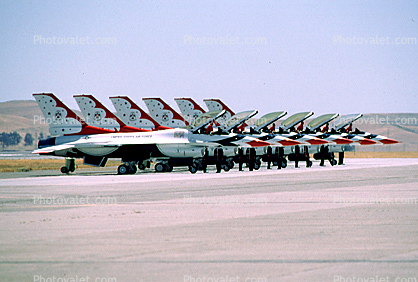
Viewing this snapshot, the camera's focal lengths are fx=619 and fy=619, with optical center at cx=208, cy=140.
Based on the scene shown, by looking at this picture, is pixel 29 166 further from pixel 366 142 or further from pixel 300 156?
pixel 366 142

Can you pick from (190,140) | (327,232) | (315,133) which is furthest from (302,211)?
(315,133)

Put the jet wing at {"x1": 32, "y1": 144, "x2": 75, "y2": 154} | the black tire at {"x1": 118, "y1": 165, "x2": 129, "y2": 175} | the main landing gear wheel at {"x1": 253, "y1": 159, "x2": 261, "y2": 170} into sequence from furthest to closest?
the main landing gear wheel at {"x1": 253, "y1": 159, "x2": 261, "y2": 170} < the black tire at {"x1": 118, "y1": 165, "x2": 129, "y2": 175} < the jet wing at {"x1": 32, "y1": 144, "x2": 75, "y2": 154}

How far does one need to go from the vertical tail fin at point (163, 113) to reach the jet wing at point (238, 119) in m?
7.68

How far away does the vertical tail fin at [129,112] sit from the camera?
4453 cm

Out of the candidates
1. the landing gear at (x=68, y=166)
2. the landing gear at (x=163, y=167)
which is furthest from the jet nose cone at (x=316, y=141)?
the landing gear at (x=68, y=166)

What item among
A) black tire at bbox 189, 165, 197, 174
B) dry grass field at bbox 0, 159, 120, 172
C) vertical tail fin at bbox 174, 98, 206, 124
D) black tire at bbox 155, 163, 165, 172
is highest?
vertical tail fin at bbox 174, 98, 206, 124

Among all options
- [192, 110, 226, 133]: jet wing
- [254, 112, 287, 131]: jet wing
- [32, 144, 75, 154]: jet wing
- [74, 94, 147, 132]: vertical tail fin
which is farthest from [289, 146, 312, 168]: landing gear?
[32, 144, 75, 154]: jet wing

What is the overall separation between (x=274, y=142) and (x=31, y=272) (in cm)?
3385

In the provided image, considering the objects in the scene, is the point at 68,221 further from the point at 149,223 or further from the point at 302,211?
the point at 302,211

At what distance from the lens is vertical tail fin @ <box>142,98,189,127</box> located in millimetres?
46438

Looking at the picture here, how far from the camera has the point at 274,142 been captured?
135 ft

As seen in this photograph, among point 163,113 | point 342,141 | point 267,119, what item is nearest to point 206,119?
point 267,119

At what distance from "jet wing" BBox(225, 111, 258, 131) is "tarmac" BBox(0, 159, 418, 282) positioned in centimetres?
1967

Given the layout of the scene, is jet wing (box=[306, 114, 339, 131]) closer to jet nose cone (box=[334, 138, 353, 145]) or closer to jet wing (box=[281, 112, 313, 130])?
jet wing (box=[281, 112, 313, 130])
